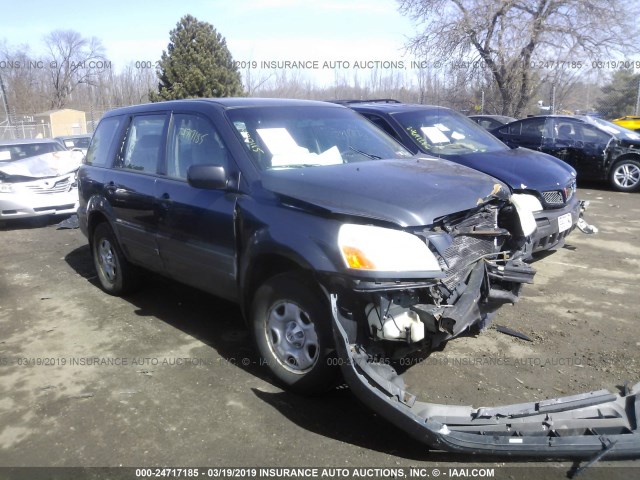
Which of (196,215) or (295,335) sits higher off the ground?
(196,215)

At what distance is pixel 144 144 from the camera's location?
4871mm

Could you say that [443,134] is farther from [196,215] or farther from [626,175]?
[626,175]

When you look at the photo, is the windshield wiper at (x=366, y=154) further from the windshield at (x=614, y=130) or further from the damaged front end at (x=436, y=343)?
the windshield at (x=614, y=130)

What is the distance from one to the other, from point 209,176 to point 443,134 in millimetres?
4167

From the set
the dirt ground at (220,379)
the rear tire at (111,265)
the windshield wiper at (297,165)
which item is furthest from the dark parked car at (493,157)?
the rear tire at (111,265)

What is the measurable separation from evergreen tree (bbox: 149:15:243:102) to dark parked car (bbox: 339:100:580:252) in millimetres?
14163

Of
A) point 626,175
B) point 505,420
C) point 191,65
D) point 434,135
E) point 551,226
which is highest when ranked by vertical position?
point 191,65

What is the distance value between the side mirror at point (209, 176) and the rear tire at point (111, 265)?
6.53 ft

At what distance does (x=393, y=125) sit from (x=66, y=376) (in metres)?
4.66

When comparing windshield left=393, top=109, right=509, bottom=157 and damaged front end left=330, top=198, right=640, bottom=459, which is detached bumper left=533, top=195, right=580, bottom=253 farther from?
damaged front end left=330, top=198, right=640, bottom=459

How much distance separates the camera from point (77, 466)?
2.92 metres

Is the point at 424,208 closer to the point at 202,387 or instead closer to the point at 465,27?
the point at 202,387

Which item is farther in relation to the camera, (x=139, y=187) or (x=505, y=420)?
(x=139, y=187)

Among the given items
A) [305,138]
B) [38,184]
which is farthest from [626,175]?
[38,184]
